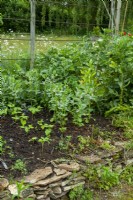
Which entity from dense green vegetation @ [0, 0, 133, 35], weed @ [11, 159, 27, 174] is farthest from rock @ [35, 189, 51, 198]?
dense green vegetation @ [0, 0, 133, 35]

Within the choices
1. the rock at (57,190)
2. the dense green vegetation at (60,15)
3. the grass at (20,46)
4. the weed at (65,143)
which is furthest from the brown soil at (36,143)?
the dense green vegetation at (60,15)

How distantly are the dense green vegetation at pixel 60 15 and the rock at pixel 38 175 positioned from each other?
4.98m

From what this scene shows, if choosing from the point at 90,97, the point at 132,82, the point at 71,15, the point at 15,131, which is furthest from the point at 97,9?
the point at 15,131

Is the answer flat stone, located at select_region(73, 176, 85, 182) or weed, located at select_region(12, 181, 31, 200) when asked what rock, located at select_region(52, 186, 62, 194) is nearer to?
flat stone, located at select_region(73, 176, 85, 182)

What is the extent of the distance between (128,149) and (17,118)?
4.18 ft

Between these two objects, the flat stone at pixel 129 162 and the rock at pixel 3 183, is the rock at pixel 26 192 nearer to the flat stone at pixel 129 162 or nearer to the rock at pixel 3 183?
the rock at pixel 3 183

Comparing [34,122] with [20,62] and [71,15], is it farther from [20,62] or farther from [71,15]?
[71,15]

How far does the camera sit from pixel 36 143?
357cm

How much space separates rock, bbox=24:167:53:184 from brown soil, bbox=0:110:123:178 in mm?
84

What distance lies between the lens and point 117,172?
143 inches

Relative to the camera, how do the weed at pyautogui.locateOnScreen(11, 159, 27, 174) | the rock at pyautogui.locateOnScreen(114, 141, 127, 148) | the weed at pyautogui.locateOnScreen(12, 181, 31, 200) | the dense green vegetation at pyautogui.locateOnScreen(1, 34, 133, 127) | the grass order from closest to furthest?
the weed at pyautogui.locateOnScreen(12, 181, 31, 200), the weed at pyautogui.locateOnScreen(11, 159, 27, 174), the rock at pyautogui.locateOnScreen(114, 141, 127, 148), the dense green vegetation at pyautogui.locateOnScreen(1, 34, 133, 127), the grass

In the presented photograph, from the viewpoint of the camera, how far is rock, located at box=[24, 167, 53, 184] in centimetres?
296

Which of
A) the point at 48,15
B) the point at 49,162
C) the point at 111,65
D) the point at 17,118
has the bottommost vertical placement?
the point at 49,162

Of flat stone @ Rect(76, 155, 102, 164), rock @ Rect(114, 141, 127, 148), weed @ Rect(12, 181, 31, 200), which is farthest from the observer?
rock @ Rect(114, 141, 127, 148)
